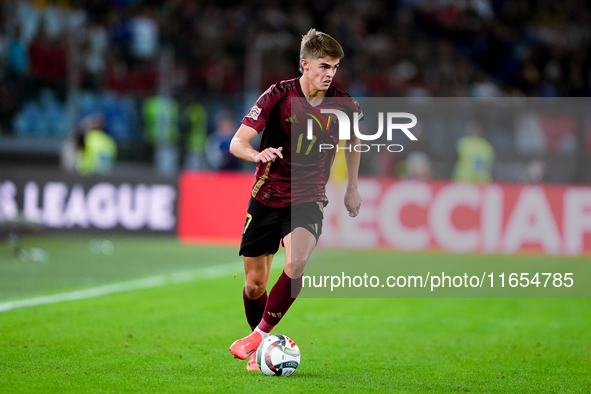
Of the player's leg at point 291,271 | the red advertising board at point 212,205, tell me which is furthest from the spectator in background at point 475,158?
the player's leg at point 291,271

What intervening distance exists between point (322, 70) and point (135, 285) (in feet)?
16.3

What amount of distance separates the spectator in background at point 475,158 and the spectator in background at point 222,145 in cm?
409

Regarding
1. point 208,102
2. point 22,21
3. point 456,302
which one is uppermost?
point 22,21

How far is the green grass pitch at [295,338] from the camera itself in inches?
181

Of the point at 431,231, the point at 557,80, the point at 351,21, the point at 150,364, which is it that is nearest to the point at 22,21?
the point at 351,21

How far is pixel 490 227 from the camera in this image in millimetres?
13688

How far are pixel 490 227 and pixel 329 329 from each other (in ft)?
24.8

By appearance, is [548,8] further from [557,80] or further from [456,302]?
[456,302]

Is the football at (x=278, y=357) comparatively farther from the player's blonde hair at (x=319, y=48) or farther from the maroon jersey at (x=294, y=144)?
the player's blonde hair at (x=319, y=48)

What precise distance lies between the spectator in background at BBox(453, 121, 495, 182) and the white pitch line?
15.9ft

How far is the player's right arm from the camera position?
4.56m

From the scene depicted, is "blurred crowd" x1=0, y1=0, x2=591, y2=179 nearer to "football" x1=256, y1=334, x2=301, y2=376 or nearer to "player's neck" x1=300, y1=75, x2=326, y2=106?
"player's neck" x1=300, y1=75, x2=326, y2=106

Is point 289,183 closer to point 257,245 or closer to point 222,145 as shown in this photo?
point 257,245

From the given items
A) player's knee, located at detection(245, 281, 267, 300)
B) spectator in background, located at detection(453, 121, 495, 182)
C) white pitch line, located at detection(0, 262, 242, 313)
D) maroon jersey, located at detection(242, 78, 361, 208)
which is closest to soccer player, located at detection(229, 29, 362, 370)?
maroon jersey, located at detection(242, 78, 361, 208)
